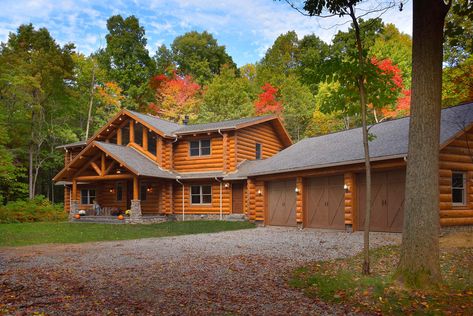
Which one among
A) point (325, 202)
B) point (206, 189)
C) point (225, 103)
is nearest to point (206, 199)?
point (206, 189)

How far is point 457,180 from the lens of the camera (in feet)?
53.4

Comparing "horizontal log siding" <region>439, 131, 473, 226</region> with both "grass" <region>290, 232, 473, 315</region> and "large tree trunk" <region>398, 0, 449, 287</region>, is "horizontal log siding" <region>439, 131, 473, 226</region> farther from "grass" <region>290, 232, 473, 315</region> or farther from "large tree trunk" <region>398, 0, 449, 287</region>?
"large tree trunk" <region>398, 0, 449, 287</region>

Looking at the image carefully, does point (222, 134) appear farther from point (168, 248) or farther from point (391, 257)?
point (391, 257)

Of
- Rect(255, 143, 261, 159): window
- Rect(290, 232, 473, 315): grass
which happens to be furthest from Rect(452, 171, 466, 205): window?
Rect(255, 143, 261, 159): window

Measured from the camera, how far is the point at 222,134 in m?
26.6

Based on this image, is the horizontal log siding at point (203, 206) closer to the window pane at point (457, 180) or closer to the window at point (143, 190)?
the window at point (143, 190)

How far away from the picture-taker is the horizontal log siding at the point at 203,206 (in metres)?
26.4

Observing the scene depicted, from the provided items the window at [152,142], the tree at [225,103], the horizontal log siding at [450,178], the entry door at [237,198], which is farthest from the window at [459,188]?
the tree at [225,103]

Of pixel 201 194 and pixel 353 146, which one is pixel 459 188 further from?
pixel 201 194

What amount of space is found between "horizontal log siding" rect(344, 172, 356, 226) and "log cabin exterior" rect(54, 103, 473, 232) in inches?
1.7

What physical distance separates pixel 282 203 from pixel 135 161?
961cm

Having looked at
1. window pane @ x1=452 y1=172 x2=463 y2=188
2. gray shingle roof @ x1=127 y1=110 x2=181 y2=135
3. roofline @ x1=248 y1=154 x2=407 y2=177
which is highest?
gray shingle roof @ x1=127 y1=110 x2=181 y2=135

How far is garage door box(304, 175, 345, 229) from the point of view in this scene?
18766 mm

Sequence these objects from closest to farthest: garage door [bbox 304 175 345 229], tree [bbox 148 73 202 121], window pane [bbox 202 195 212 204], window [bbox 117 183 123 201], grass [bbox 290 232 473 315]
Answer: grass [bbox 290 232 473 315] → garage door [bbox 304 175 345 229] → window pane [bbox 202 195 212 204] → window [bbox 117 183 123 201] → tree [bbox 148 73 202 121]
